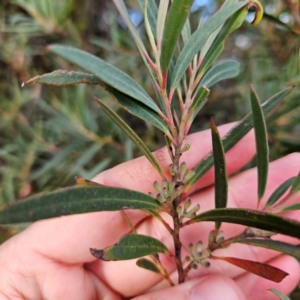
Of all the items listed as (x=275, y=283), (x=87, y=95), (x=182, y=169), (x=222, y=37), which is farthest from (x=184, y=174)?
(x=87, y=95)

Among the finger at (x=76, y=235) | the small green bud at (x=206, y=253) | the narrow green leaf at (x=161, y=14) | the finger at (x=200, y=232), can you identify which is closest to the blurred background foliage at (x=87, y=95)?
the finger at (x=200, y=232)

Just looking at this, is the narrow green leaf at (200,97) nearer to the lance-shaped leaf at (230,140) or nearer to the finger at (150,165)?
the lance-shaped leaf at (230,140)

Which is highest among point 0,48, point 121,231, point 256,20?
point 256,20

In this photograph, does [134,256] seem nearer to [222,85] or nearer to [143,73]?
[143,73]

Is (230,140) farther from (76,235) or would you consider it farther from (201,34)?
(76,235)

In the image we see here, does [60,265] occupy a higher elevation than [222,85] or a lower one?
lower

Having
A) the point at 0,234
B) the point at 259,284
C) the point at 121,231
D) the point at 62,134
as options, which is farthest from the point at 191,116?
the point at 0,234
